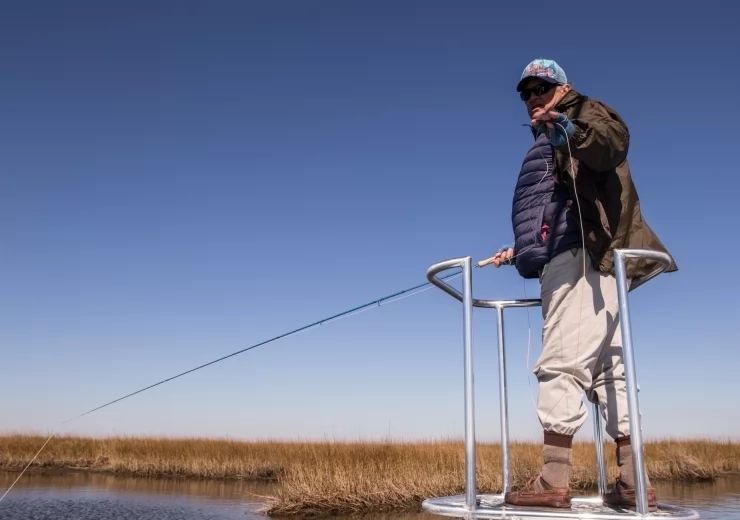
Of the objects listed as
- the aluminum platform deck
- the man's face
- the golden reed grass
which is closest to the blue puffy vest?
the man's face

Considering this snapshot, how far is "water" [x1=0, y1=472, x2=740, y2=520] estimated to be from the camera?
12.5 meters

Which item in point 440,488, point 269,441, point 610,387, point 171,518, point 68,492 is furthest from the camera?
point 269,441

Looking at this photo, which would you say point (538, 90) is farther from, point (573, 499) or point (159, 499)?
point (159, 499)

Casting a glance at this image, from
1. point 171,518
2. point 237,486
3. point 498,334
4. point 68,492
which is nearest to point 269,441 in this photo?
point 237,486

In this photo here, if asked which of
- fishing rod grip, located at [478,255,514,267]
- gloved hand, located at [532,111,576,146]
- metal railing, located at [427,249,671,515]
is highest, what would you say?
gloved hand, located at [532,111,576,146]

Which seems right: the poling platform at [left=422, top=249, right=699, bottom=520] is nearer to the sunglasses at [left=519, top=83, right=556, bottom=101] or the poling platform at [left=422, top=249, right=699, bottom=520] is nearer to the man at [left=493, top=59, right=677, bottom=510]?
the man at [left=493, top=59, right=677, bottom=510]

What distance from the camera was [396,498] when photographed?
12898mm

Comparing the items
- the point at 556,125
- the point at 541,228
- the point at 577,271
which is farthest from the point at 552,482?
the point at 556,125

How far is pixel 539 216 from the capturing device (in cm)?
287

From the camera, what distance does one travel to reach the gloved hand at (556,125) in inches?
88.6

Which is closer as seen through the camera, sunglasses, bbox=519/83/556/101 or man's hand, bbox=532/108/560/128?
man's hand, bbox=532/108/560/128

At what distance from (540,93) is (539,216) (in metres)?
0.58

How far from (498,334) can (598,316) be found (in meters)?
0.88

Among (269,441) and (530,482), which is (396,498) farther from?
(269,441)
